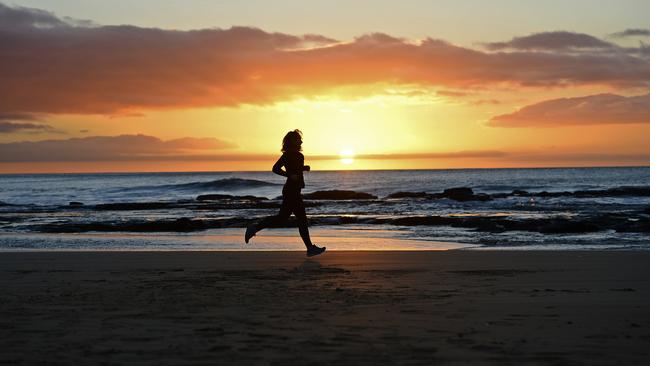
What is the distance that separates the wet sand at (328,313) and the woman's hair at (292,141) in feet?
6.28

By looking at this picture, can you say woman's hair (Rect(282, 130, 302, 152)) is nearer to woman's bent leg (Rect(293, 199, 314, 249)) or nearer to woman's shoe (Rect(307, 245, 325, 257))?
woman's bent leg (Rect(293, 199, 314, 249))

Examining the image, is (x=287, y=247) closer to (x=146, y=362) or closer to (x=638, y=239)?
(x=638, y=239)

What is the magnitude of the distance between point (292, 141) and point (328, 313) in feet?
16.9

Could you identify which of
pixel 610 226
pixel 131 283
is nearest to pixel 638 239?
pixel 610 226

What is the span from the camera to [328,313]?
224 inches

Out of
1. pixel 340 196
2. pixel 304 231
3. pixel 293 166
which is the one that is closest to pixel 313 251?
pixel 304 231

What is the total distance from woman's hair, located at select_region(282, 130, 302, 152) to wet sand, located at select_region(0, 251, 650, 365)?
6.28 ft

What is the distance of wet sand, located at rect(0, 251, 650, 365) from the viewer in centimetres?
443

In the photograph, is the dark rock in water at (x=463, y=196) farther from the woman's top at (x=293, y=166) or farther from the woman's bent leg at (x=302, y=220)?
the woman's top at (x=293, y=166)

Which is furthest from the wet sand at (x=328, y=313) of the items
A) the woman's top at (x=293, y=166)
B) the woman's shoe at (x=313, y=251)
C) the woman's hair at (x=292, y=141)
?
the woman's hair at (x=292, y=141)

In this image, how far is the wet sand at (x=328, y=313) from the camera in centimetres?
443

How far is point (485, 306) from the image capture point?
6.02 meters

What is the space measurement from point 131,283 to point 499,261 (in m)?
4.84

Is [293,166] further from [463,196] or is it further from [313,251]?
[463,196]
